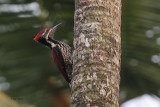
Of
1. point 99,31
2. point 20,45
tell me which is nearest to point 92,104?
point 99,31

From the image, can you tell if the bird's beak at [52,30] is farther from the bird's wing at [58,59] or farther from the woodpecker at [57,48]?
the bird's wing at [58,59]

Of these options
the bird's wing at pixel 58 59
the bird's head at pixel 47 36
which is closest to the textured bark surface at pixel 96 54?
the bird's wing at pixel 58 59

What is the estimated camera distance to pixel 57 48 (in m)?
4.62

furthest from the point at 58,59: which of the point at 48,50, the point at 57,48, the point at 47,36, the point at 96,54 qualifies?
the point at 96,54

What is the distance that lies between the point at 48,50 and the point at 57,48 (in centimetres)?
45

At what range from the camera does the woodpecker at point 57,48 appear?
14.7 ft

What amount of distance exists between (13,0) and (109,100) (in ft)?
8.66

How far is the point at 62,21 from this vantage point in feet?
16.1

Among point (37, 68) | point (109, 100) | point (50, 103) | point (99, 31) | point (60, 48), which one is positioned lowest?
point (50, 103)

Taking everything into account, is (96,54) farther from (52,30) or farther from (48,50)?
(48,50)

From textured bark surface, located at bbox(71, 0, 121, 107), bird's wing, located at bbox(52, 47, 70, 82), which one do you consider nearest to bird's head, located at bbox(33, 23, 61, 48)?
bird's wing, located at bbox(52, 47, 70, 82)

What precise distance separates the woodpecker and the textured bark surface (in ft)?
4.55

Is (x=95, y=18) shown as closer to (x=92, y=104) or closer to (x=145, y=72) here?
(x=92, y=104)

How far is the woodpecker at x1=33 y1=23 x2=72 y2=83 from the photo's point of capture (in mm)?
4473
